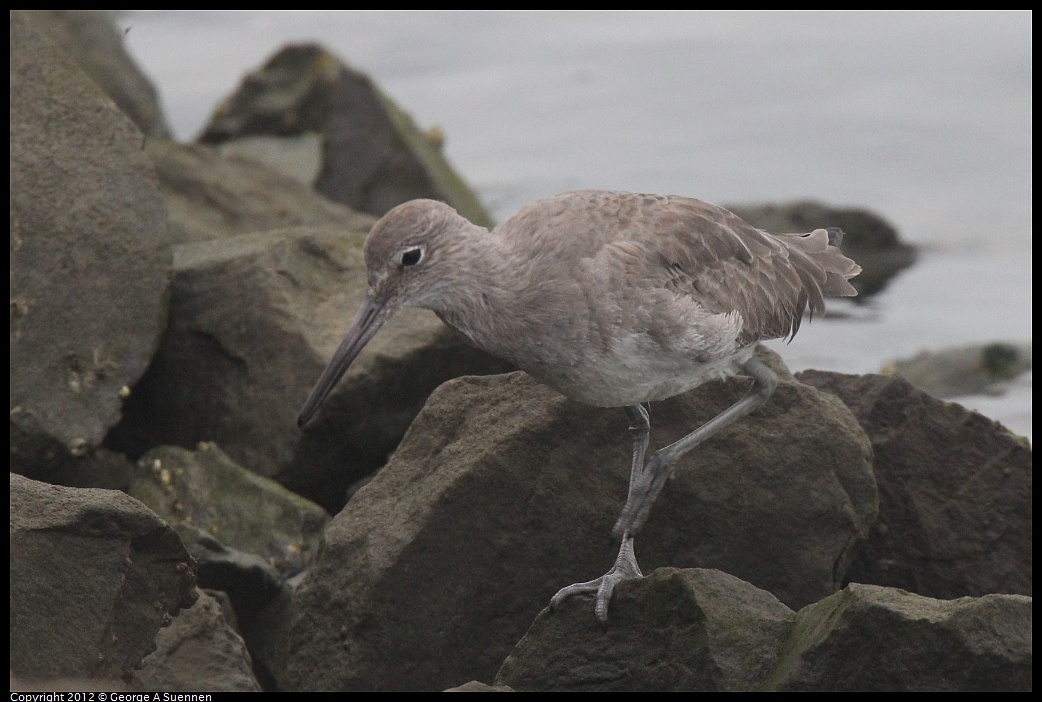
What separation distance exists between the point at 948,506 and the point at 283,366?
4105 mm

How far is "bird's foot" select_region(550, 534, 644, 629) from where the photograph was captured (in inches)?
251

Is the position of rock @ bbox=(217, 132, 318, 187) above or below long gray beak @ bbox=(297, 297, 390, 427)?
below

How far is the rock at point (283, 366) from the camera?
8.59 metres

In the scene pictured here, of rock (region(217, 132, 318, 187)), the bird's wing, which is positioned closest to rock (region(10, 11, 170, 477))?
the bird's wing

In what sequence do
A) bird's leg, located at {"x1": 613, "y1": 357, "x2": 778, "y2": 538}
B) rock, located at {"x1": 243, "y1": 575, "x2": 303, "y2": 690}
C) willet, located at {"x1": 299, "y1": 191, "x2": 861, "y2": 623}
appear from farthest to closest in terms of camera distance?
rock, located at {"x1": 243, "y1": 575, "x2": 303, "y2": 690} → bird's leg, located at {"x1": 613, "y1": 357, "x2": 778, "y2": 538} → willet, located at {"x1": 299, "y1": 191, "x2": 861, "y2": 623}

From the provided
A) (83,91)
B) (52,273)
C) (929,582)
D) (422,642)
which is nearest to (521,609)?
(422,642)

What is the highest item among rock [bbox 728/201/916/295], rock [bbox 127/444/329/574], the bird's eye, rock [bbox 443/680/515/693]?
the bird's eye

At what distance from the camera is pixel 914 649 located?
18.8 ft

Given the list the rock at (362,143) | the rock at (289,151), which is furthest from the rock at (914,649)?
the rock at (289,151)

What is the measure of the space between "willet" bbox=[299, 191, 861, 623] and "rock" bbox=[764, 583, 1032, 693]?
1.08 m

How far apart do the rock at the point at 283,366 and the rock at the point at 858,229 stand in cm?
728

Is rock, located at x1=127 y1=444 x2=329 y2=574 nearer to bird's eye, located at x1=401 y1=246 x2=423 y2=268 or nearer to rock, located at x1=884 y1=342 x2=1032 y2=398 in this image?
bird's eye, located at x1=401 y1=246 x2=423 y2=268

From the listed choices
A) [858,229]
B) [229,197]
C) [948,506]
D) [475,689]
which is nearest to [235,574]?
[475,689]

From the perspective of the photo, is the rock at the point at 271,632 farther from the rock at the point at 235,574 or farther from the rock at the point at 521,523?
the rock at the point at 521,523
